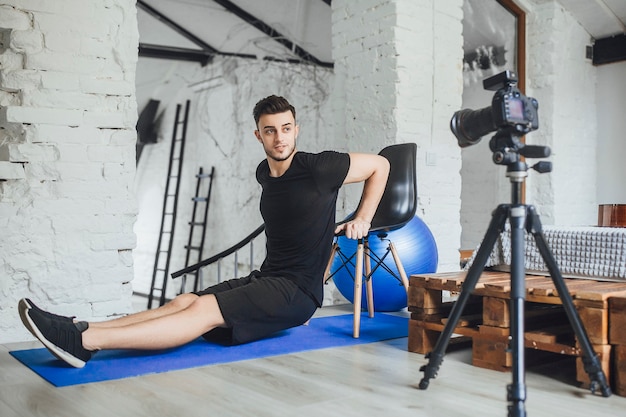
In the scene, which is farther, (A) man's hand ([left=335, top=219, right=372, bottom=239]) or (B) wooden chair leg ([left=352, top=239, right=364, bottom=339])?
A: (B) wooden chair leg ([left=352, top=239, right=364, bottom=339])

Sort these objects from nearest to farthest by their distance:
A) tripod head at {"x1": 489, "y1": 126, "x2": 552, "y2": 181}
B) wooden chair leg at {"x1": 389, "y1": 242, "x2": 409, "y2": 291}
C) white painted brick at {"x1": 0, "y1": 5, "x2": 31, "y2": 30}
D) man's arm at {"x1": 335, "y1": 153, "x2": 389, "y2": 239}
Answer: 1. tripod head at {"x1": 489, "y1": 126, "x2": 552, "y2": 181}
2. man's arm at {"x1": 335, "y1": 153, "x2": 389, "y2": 239}
3. white painted brick at {"x1": 0, "y1": 5, "x2": 31, "y2": 30}
4. wooden chair leg at {"x1": 389, "y1": 242, "x2": 409, "y2": 291}

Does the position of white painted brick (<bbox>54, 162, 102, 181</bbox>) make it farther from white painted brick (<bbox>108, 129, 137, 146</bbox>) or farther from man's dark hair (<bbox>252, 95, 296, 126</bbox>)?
man's dark hair (<bbox>252, 95, 296, 126</bbox>)

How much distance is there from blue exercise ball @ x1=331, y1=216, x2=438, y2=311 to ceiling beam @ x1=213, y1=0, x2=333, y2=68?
8.74ft

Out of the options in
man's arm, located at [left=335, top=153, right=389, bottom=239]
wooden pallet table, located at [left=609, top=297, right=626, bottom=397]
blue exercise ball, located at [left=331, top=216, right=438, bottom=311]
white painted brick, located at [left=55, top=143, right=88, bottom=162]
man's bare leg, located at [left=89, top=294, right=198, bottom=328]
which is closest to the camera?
wooden pallet table, located at [left=609, top=297, right=626, bottom=397]

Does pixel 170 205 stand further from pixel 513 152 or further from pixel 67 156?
pixel 513 152

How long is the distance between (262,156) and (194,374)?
166 inches

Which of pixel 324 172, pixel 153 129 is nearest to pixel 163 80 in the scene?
pixel 153 129

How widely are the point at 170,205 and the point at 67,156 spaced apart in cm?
459

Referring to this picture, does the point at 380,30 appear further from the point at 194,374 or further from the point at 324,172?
the point at 194,374

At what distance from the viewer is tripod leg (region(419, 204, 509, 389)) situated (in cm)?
175

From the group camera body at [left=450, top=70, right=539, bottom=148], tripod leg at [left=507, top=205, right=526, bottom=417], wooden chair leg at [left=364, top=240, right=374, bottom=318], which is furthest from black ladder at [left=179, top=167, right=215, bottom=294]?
tripod leg at [left=507, top=205, right=526, bottom=417]

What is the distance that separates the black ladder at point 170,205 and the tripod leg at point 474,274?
18.7ft

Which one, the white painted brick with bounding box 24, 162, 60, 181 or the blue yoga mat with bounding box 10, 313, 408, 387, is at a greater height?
the white painted brick with bounding box 24, 162, 60, 181

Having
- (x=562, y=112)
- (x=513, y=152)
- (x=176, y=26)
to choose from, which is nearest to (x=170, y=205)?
(x=176, y=26)
